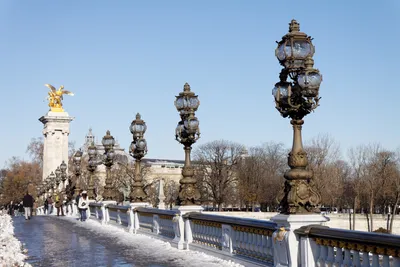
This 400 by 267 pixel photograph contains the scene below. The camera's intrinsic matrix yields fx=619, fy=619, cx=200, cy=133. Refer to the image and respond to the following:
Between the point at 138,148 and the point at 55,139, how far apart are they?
67634 mm

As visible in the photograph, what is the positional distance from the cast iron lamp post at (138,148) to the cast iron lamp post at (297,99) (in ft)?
46.1

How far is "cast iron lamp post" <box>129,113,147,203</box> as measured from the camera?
24.7 metres

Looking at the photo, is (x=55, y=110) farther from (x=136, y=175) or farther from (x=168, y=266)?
(x=168, y=266)

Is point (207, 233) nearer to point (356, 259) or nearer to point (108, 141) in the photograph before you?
point (356, 259)

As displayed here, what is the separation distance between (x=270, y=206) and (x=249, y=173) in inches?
341

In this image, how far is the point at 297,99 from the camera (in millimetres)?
11078

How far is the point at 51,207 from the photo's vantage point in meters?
53.4

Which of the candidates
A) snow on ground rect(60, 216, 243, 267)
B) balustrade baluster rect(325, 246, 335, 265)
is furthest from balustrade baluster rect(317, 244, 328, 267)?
snow on ground rect(60, 216, 243, 267)

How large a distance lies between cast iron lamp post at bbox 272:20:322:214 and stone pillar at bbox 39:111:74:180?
262 ft

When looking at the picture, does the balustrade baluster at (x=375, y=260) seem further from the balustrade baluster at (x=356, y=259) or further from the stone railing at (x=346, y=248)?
the balustrade baluster at (x=356, y=259)

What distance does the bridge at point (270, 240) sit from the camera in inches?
337

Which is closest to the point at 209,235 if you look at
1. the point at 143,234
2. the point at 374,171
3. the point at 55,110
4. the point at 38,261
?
the point at 38,261

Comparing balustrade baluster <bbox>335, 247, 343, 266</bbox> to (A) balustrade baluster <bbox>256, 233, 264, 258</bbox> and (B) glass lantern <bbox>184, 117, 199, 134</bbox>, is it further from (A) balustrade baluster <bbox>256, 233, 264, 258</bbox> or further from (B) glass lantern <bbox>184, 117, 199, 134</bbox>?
(B) glass lantern <bbox>184, 117, 199, 134</bbox>

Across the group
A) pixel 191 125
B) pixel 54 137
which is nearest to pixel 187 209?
pixel 191 125
